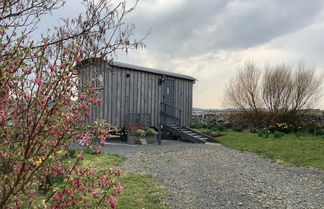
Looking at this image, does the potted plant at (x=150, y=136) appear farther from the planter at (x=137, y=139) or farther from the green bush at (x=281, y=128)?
the green bush at (x=281, y=128)

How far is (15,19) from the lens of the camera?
343cm

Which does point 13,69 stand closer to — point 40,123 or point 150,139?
point 40,123

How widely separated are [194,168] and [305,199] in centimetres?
286

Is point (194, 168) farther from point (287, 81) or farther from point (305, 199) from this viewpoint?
point (287, 81)

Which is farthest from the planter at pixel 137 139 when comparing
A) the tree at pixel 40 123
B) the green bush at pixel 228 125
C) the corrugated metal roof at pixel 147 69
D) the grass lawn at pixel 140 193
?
the tree at pixel 40 123

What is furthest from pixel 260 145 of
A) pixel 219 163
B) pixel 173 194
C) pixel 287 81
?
pixel 287 81

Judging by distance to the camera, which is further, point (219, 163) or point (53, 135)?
point (219, 163)

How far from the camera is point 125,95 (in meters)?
13.2

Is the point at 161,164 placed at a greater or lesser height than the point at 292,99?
lesser

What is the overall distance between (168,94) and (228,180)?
379 inches

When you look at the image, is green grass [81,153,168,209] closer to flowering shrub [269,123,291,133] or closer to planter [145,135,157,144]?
planter [145,135,157,144]

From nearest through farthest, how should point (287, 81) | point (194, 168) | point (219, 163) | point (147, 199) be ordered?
1. point (147, 199)
2. point (194, 168)
3. point (219, 163)
4. point (287, 81)

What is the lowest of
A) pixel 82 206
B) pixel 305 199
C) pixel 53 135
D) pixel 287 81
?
pixel 305 199

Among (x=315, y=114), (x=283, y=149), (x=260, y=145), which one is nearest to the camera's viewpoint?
(x=283, y=149)
